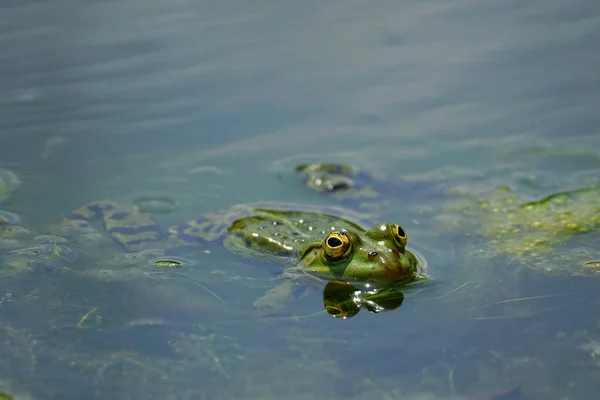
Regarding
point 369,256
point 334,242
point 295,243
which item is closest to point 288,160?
point 295,243

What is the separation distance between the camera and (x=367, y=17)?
820 centimetres

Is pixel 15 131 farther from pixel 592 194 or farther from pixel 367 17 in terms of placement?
pixel 592 194

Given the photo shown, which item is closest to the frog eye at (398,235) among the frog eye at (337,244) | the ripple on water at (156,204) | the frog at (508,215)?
the frog eye at (337,244)

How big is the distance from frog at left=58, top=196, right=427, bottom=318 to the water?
0.44 ft

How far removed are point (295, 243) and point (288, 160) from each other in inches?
51.9

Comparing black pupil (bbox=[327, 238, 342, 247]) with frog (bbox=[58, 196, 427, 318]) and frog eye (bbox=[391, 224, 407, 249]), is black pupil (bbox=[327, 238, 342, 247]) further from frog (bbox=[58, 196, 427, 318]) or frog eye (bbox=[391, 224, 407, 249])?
frog eye (bbox=[391, 224, 407, 249])

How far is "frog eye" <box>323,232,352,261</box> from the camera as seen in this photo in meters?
4.71

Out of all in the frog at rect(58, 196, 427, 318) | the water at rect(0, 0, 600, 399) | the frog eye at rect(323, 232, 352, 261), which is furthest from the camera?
the frog eye at rect(323, 232, 352, 261)

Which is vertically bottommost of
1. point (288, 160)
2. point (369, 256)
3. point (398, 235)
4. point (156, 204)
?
point (369, 256)

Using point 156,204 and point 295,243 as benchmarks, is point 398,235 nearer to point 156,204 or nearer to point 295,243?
point 295,243

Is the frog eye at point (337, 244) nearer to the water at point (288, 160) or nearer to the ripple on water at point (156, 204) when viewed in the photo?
the water at point (288, 160)

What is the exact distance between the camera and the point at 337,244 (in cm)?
473

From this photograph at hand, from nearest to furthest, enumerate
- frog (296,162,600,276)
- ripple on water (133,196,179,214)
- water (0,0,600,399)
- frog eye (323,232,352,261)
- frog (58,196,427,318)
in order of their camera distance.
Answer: water (0,0,600,399) → frog (58,196,427,318) → frog eye (323,232,352,261) → frog (296,162,600,276) → ripple on water (133,196,179,214)

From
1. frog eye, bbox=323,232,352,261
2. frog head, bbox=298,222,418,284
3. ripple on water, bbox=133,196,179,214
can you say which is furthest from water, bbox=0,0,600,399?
frog eye, bbox=323,232,352,261
